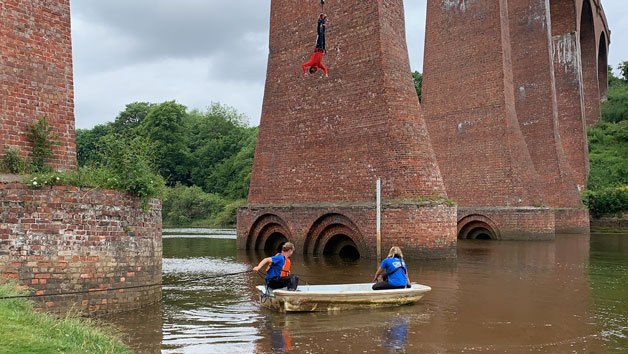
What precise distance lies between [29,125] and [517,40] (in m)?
26.9

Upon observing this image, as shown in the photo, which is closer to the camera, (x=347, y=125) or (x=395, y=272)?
(x=395, y=272)

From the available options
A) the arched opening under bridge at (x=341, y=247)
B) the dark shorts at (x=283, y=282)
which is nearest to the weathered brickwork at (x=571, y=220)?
the arched opening under bridge at (x=341, y=247)

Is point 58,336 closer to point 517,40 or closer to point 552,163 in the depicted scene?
point 552,163

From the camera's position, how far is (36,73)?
816 cm

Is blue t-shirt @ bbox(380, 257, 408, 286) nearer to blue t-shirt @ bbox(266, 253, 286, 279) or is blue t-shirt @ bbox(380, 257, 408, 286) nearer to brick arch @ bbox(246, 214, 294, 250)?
blue t-shirt @ bbox(266, 253, 286, 279)

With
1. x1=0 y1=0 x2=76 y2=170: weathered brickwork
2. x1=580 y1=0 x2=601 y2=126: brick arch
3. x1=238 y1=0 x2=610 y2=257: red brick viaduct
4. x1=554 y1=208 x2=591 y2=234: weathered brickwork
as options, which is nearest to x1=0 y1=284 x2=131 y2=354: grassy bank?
x1=0 y1=0 x2=76 y2=170: weathered brickwork

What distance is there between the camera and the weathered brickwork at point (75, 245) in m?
7.17

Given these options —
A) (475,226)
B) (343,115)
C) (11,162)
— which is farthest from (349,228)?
(475,226)

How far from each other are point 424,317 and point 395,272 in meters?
1.10

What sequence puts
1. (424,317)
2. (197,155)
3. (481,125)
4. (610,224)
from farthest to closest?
(197,155)
(610,224)
(481,125)
(424,317)

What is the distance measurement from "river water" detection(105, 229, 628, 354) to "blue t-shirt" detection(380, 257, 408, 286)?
0.43 meters

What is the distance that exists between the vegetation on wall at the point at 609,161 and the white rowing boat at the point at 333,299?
2666 cm

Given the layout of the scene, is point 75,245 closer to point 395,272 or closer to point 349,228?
point 395,272

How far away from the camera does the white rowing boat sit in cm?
853
